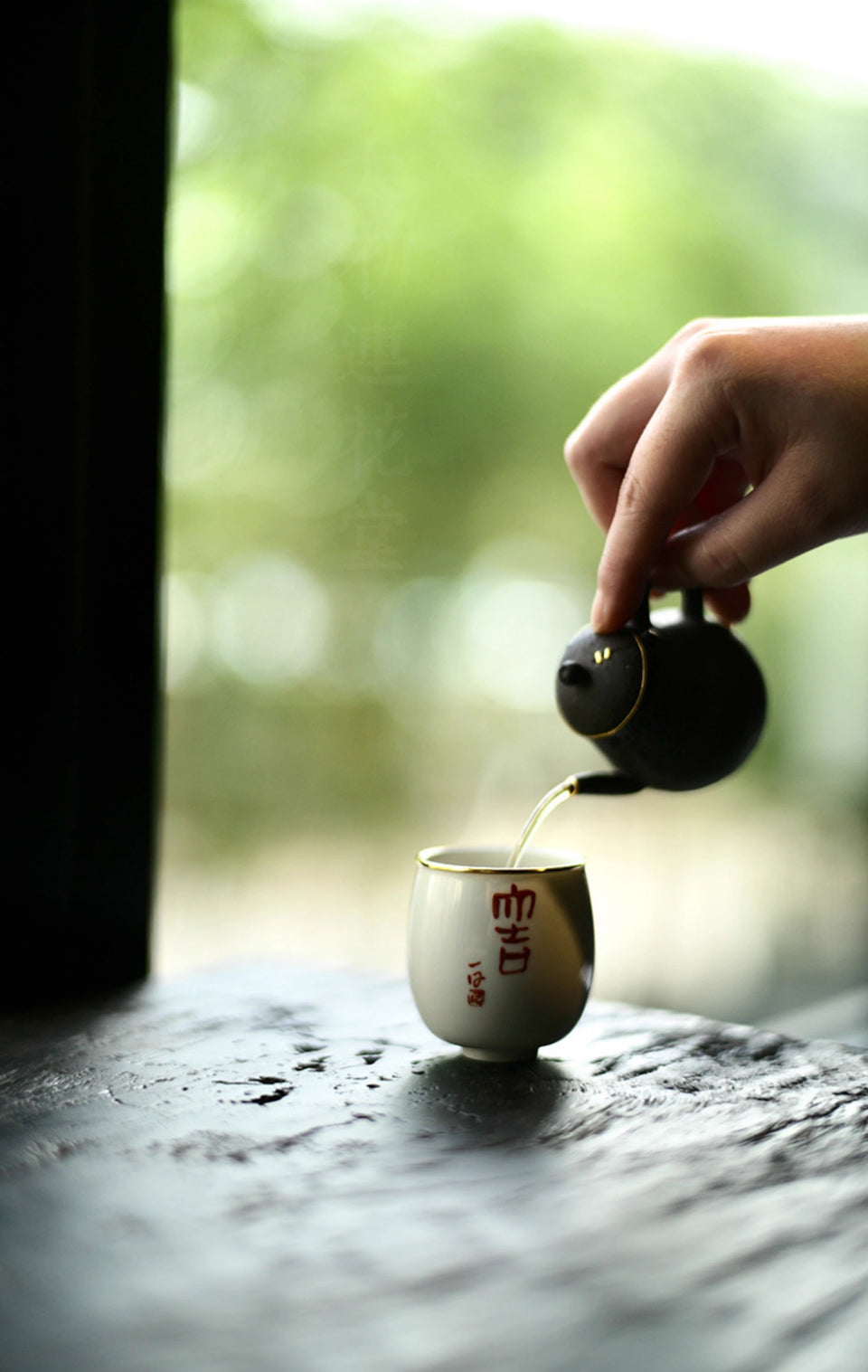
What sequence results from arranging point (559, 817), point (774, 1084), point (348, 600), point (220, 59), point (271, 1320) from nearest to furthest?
point (271, 1320) → point (774, 1084) → point (220, 59) → point (348, 600) → point (559, 817)

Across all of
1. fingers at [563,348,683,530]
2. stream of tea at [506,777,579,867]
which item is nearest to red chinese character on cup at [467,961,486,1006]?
stream of tea at [506,777,579,867]

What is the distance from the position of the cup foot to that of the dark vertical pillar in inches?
17.3

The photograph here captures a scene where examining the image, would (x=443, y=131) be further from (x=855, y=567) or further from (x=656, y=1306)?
(x=656, y=1306)

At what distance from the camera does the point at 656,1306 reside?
21.5 inches

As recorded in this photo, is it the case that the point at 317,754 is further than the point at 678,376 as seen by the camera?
Yes

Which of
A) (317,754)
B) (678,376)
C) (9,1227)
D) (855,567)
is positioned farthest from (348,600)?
(9,1227)

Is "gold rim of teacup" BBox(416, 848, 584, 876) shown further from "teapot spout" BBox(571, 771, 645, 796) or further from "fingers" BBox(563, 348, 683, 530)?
"fingers" BBox(563, 348, 683, 530)

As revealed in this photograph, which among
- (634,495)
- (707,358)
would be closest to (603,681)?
(634,495)

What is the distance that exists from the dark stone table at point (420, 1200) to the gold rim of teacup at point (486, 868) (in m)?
0.15

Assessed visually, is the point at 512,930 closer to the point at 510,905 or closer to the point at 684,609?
the point at 510,905

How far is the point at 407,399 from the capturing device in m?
2.53

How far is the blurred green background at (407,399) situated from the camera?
7.97 ft

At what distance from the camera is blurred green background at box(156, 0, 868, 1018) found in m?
2.43

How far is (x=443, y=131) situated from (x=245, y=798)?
56.5 inches
